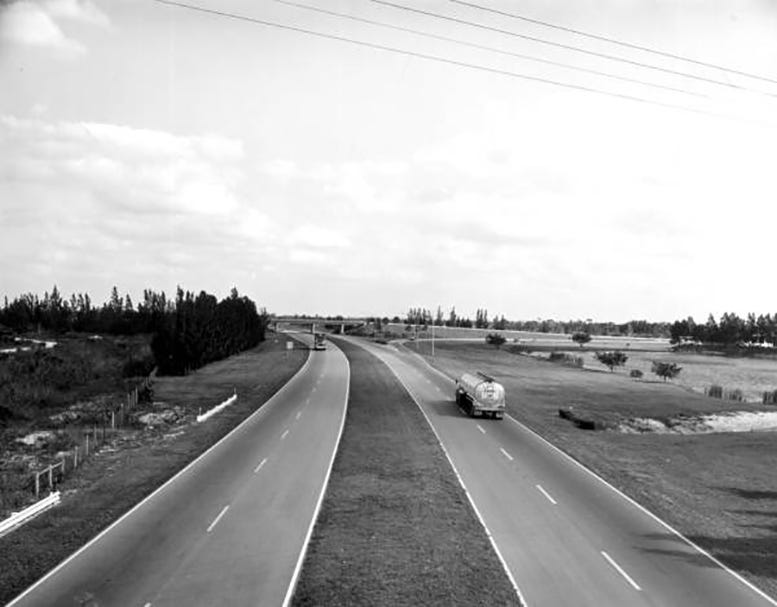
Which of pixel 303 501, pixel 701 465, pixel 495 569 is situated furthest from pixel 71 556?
pixel 701 465

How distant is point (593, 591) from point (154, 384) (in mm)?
57926

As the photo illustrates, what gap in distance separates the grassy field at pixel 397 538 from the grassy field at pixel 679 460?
7.71 meters

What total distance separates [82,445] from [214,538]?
20.3 meters

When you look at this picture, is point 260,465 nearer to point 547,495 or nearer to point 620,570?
point 547,495

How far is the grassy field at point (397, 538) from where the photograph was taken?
63.1ft

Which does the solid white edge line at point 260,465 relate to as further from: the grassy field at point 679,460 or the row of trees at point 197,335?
the row of trees at point 197,335

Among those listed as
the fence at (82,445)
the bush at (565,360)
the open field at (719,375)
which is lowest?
the fence at (82,445)

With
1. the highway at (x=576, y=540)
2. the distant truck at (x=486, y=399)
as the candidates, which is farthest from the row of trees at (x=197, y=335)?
the highway at (x=576, y=540)

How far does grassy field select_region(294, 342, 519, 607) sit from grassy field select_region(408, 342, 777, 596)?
7705 mm

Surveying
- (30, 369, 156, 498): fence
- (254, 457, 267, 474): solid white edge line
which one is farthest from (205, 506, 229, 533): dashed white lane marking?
(30, 369, 156, 498): fence

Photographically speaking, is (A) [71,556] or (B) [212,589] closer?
(B) [212,589]

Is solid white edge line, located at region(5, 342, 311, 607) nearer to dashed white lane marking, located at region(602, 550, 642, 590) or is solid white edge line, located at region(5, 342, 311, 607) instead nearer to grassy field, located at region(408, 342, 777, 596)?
dashed white lane marking, located at region(602, 550, 642, 590)

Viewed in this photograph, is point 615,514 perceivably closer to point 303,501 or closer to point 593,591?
point 593,591

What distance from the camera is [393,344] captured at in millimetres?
131250
